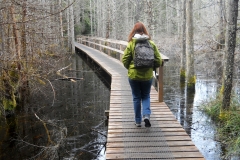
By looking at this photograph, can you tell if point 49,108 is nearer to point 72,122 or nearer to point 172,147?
point 72,122

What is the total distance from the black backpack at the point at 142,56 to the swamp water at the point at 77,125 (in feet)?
6.89

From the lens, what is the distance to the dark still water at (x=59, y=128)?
530 cm

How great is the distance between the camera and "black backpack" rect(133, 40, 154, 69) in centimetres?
408

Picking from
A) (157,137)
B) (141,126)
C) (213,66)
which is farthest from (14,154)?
(213,66)

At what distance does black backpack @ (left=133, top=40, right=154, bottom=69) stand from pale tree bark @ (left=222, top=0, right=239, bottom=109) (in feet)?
8.90

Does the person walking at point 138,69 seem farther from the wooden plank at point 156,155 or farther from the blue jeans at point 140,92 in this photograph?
the wooden plank at point 156,155

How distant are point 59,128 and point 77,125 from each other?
0.46 m

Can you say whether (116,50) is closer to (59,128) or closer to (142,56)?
(59,128)

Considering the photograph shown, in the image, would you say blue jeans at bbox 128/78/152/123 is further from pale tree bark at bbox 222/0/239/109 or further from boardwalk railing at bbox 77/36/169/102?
pale tree bark at bbox 222/0/239/109

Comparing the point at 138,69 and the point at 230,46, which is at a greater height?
the point at 230,46

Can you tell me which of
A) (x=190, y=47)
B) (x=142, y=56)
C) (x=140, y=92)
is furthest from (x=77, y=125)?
(x=190, y=47)

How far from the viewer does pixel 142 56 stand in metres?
4.08

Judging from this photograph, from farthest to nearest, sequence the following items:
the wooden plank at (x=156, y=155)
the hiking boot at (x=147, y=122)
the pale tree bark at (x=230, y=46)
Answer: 1. the pale tree bark at (x=230, y=46)
2. the hiking boot at (x=147, y=122)
3. the wooden plank at (x=156, y=155)

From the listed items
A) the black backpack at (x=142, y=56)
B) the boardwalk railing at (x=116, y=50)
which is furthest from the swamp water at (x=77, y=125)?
the black backpack at (x=142, y=56)
